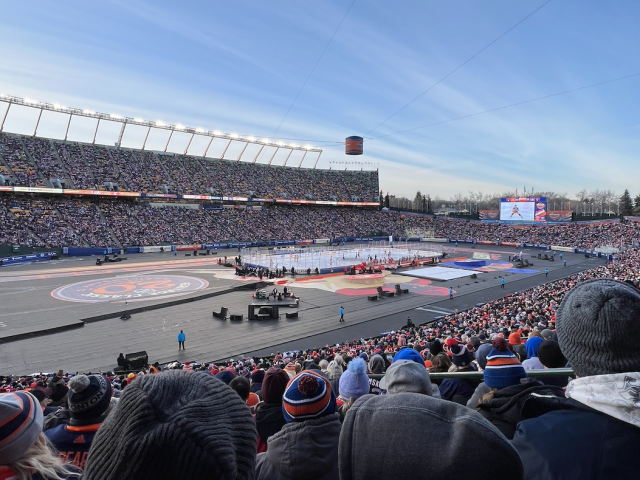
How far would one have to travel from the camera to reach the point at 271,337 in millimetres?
19406

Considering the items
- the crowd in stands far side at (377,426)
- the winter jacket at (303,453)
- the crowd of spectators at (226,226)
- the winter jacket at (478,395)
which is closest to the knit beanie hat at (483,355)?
the winter jacket at (478,395)

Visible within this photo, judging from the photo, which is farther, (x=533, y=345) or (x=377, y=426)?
(x=533, y=345)

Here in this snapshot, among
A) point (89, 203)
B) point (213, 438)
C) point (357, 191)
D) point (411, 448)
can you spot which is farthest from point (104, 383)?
point (357, 191)

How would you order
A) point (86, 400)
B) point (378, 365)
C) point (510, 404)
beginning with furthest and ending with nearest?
point (378, 365) < point (86, 400) < point (510, 404)

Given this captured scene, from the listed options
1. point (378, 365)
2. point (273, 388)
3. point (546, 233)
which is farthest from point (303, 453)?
point (546, 233)

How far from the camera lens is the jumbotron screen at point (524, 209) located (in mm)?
74875

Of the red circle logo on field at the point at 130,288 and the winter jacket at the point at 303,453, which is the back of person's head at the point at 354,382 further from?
the red circle logo on field at the point at 130,288

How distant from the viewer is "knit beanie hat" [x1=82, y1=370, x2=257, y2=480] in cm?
108

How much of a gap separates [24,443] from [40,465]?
0.48ft

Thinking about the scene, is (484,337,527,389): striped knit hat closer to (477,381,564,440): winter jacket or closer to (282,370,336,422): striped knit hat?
(477,381,564,440): winter jacket

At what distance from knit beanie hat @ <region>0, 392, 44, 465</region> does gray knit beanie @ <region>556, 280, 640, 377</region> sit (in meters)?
2.96

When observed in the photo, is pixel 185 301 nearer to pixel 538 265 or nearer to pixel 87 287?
pixel 87 287

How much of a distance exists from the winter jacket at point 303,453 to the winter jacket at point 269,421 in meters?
1.27

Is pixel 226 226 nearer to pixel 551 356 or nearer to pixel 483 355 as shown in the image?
pixel 483 355
